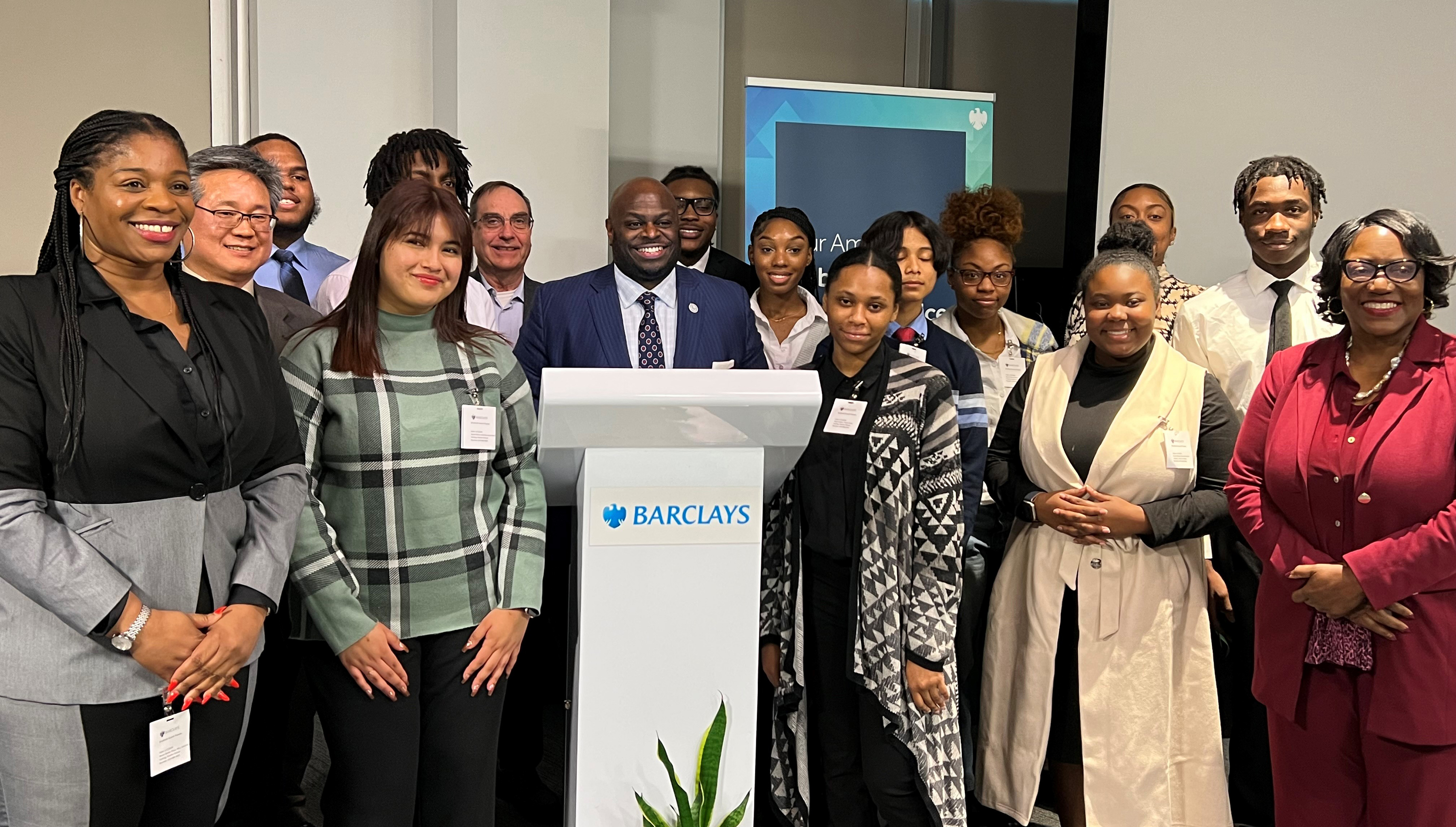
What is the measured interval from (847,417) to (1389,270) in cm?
116

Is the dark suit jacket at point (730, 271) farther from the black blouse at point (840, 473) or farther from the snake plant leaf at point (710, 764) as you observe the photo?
the snake plant leaf at point (710, 764)

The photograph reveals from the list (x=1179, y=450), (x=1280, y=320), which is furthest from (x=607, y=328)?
(x=1280, y=320)

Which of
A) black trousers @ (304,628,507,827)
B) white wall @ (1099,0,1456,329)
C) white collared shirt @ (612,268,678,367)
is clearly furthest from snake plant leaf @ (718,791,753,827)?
white wall @ (1099,0,1456,329)

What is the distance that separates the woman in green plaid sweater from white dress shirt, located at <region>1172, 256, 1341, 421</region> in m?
2.07

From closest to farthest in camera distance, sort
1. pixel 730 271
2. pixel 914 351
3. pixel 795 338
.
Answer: pixel 914 351
pixel 795 338
pixel 730 271

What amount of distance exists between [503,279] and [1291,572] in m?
2.49

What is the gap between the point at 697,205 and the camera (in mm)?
4090

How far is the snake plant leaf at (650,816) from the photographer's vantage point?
1997 millimetres

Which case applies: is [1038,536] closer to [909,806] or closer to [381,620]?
[909,806]

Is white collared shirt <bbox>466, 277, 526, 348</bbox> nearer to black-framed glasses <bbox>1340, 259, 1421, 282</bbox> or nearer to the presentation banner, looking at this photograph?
the presentation banner

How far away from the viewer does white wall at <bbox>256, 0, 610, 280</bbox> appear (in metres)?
4.76

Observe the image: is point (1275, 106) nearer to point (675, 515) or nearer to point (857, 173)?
point (857, 173)

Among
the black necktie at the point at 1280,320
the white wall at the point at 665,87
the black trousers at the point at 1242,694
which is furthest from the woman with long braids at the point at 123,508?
the white wall at the point at 665,87

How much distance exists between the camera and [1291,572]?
2.28 m
